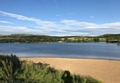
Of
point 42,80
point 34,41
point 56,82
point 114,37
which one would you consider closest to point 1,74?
point 42,80

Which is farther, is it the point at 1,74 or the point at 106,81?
the point at 106,81

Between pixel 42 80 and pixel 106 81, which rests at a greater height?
pixel 42 80

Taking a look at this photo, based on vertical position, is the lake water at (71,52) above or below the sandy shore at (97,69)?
below

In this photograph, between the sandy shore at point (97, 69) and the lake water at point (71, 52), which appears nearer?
the sandy shore at point (97, 69)

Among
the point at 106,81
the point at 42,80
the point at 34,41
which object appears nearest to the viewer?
the point at 42,80

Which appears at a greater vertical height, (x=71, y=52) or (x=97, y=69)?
(x=97, y=69)

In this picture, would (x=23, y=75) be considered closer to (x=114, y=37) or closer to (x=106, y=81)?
(x=106, y=81)

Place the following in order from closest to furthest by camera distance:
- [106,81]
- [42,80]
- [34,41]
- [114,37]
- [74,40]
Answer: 1. [42,80]
2. [106,81]
3. [114,37]
4. [34,41]
5. [74,40]

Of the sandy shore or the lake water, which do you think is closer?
the sandy shore

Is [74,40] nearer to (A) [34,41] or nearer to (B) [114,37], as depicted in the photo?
(A) [34,41]

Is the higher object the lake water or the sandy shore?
the sandy shore

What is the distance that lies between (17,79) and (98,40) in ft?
433

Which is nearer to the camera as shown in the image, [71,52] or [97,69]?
[97,69]

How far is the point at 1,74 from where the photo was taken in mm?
3811
